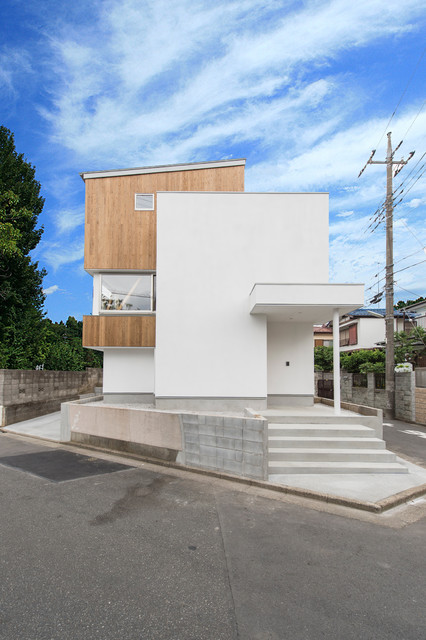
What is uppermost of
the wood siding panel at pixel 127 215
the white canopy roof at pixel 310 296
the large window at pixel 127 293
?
the wood siding panel at pixel 127 215

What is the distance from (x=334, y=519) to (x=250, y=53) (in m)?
11.1

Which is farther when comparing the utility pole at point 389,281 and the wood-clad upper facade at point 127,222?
the utility pole at point 389,281

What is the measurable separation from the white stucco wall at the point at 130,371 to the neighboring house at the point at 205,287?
33 mm

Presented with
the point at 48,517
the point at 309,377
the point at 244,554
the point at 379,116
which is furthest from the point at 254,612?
the point at 379,116

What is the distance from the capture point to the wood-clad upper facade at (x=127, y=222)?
10266 millimetres

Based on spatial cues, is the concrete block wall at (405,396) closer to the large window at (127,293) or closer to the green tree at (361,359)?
the green tree at (361,359)

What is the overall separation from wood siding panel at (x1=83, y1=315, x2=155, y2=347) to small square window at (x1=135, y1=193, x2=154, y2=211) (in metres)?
3.65

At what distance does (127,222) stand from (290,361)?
680cm

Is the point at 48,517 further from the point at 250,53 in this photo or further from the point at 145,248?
the point at 250,53

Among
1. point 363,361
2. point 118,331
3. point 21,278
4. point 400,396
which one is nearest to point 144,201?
point 118,331

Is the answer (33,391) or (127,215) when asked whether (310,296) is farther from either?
(33,391)

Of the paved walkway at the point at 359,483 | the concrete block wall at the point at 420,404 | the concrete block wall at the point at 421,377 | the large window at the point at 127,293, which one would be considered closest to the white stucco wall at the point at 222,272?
the large window at the point at 127,293

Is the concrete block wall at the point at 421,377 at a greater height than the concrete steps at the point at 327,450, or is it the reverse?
the concrete block wall at the point at 421,377

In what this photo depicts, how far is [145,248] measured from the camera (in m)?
10.7
